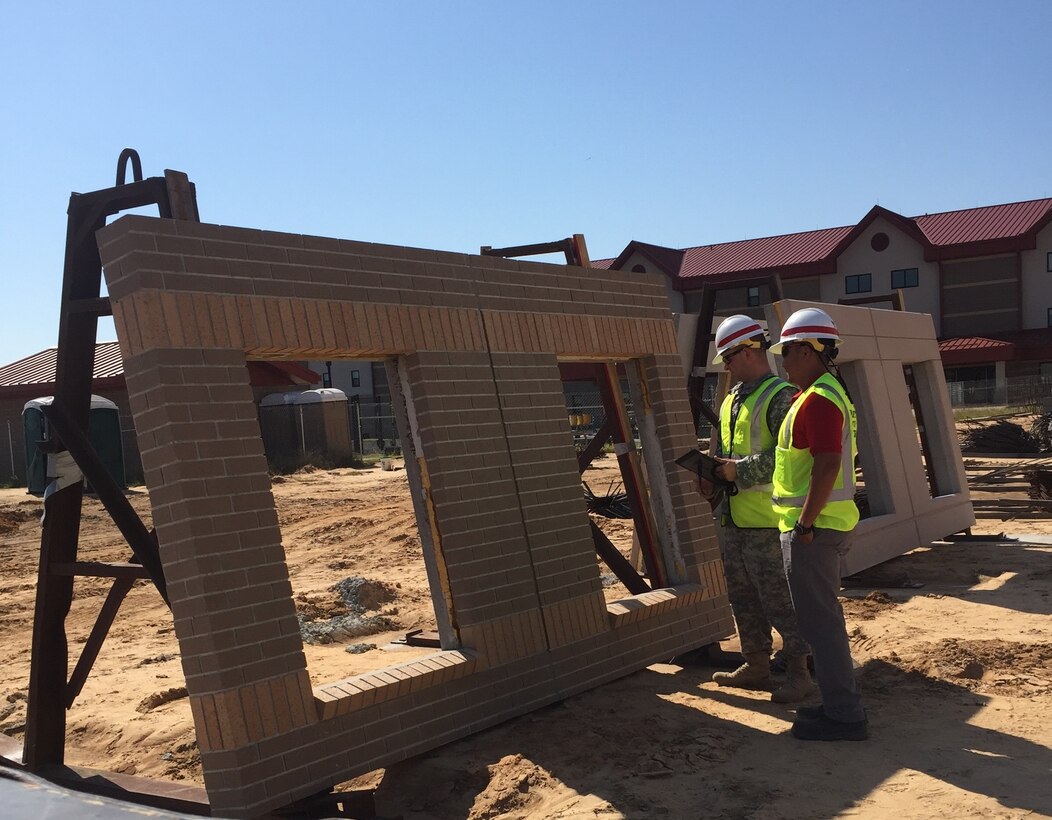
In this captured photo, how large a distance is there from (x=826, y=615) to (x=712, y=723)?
96 cm

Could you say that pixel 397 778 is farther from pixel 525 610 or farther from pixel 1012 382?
pixel 1012 382

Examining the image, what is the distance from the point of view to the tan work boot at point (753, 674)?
6.51 meters

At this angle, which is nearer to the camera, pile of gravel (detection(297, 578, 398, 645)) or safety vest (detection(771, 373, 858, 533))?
safety vest (detection(771, 373, 858, 533))

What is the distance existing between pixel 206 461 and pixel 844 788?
10.7ft

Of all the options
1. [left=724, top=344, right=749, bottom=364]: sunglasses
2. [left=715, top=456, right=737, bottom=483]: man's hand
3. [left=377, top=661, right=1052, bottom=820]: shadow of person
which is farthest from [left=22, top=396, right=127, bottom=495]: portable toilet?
[left=724, top=344, right=749, bottom=364]: sunglasses

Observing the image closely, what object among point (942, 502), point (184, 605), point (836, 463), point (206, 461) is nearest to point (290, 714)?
point (184, 605)

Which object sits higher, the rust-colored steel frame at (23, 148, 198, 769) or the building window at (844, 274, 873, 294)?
the building window at (844, 274, 873, 294)

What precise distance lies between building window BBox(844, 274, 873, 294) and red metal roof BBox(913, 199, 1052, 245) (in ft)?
9.28

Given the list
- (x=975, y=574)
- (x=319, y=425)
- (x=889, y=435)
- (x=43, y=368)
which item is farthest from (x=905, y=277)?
(x=975, y=574)

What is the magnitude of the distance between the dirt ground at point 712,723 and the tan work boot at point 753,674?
0.25 ft

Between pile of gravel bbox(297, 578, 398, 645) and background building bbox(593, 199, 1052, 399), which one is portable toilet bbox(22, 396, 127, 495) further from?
background building bbox(593, 199, 1052, 399)

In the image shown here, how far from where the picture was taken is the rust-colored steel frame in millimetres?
5203

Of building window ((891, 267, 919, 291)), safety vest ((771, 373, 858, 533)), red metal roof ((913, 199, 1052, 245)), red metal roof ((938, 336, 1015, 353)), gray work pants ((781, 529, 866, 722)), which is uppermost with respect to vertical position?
red metal roof ((913, 199, 1052, 245))

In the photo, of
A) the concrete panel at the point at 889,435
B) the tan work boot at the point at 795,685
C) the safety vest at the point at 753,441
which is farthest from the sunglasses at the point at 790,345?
the concrete panel at the point at 889,435
